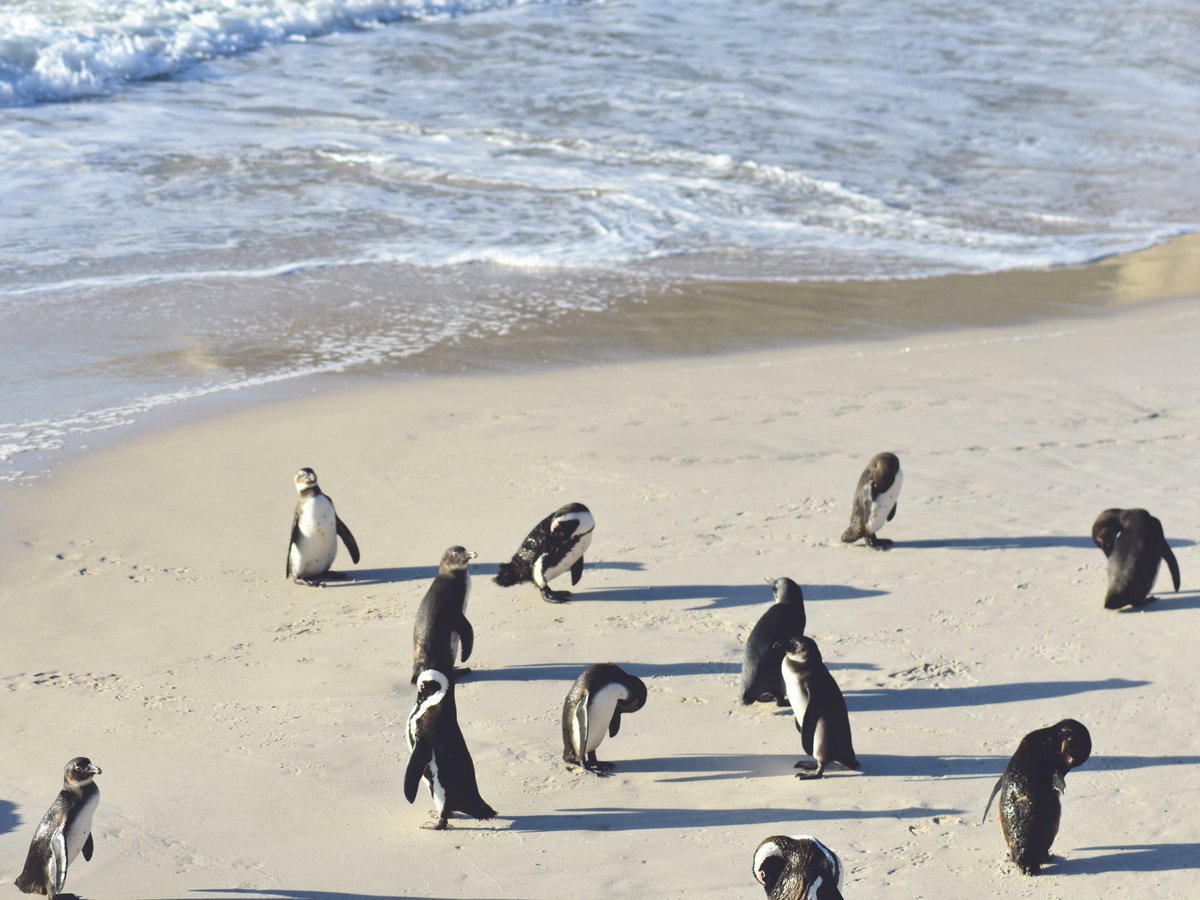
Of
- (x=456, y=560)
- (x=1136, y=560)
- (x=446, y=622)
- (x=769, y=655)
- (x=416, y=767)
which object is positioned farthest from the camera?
(x=1136, y=560)

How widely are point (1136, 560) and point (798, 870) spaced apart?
303 cm

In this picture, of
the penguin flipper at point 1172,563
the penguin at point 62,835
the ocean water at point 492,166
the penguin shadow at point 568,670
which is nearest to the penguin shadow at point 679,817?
the penguin shadow at point 568,670

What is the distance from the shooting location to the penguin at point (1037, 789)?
4285mm

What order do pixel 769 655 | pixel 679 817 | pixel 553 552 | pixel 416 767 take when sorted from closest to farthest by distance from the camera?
pixel 416 767 < pixel 679 817 < pixel 769 655 < pixel 553 552

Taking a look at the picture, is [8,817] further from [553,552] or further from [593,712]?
[553,552]

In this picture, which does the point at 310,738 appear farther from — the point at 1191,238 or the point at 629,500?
the point at 1191,238

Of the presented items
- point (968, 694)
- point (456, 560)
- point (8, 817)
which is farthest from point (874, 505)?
point (8, 817)

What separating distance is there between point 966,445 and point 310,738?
15.6 feet

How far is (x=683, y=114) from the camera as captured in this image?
19.9 m

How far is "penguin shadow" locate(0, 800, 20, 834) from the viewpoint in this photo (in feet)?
15.0

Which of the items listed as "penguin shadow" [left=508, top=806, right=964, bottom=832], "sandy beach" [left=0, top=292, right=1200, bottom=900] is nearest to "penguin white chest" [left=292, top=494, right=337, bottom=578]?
"sandy beach" [left=0, top=292, right=1200, bottom=900]

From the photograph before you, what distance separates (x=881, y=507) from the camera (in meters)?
7.07

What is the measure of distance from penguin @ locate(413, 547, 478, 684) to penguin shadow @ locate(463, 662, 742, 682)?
108mm

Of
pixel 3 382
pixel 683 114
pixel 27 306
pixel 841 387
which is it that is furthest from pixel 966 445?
pixel 683 114
